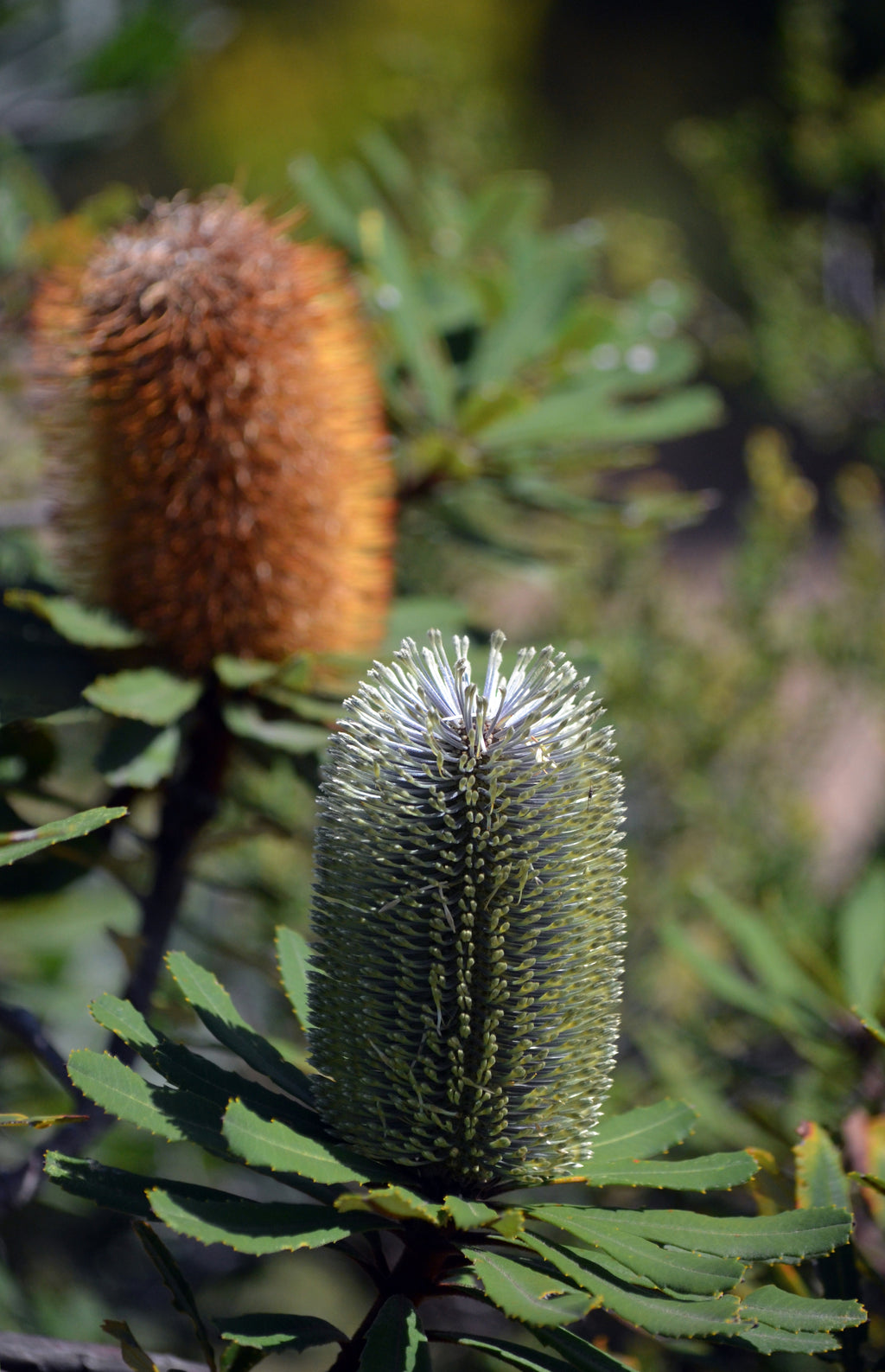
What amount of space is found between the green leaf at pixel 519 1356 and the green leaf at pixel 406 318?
47.7 inches

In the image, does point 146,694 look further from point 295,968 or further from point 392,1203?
point 392,1203

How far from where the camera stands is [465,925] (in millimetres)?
886

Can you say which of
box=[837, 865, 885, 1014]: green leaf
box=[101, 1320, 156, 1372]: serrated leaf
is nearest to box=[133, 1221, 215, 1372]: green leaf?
box=[101, 1320, 156, 1372]: serrated leaf

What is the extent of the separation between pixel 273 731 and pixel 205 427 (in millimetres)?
351

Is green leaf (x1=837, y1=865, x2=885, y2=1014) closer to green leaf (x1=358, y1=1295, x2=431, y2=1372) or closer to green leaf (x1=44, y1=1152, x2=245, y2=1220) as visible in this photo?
green leaf (x1=358, y1=1295, x2=431, y2=1372)

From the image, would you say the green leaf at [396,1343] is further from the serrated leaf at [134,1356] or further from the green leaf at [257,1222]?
the serrated leaf at [134,1356]

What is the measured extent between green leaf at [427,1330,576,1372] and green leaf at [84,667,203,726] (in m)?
0.62

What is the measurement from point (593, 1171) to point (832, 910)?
143cm

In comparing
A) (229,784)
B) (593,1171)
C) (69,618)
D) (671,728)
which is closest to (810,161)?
(671,728)

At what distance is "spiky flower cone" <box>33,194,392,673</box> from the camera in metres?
1.27

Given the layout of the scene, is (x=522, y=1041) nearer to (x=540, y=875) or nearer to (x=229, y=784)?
(x=540, y=875)

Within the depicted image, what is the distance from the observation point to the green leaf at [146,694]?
1.13 m

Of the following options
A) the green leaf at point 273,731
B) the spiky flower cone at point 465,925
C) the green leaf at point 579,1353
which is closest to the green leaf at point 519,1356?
the green leaf at point 579,1353

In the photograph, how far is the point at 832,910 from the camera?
7.25ft
